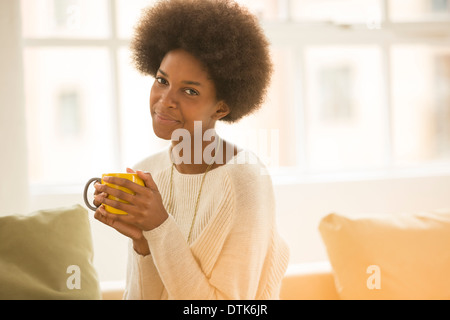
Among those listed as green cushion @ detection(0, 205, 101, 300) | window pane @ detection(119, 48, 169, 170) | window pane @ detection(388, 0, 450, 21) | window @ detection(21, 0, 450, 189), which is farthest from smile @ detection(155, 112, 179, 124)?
window pane @ detection(388, 0, 450, 21)

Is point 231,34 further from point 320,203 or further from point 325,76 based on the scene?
point 325,76

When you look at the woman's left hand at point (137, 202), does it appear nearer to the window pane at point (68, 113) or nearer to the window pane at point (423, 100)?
the window pane at point (68, 113)

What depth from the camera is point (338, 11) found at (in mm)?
2205

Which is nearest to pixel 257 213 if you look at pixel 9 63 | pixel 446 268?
pixel 446 268

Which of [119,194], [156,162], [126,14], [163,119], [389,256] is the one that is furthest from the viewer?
[126,14]

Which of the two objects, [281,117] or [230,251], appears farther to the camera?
[281,117]

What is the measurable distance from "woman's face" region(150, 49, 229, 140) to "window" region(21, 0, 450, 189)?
87 cm

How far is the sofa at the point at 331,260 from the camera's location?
4.03 ft

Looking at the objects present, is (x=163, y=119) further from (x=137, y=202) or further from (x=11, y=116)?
(x=11, y=116)

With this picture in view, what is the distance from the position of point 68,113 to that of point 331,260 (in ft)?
4.59

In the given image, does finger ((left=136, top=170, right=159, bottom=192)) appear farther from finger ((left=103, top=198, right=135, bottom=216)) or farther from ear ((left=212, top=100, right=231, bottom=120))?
ear ((left=212, top=100, right=231, bottom=120))

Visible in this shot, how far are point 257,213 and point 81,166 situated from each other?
134 cm

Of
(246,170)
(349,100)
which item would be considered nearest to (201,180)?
(246,170)

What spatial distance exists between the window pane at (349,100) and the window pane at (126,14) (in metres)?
0.77
